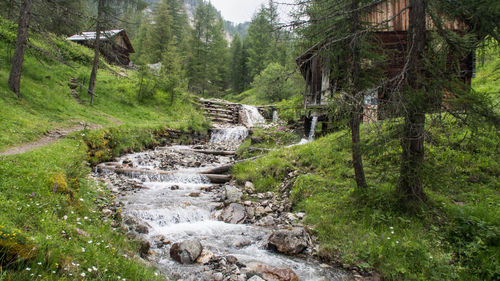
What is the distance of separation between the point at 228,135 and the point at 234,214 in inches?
554

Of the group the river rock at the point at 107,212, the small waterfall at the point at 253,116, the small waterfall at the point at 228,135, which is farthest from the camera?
the small waterfall at the point at 253,116

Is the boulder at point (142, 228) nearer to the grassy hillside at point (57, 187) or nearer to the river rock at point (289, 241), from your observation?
the grassy hillside at point (57, 187)

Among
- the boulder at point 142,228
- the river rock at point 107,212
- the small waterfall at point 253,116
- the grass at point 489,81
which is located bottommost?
the boulder at point 142,228

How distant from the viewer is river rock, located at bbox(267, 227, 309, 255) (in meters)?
5.39

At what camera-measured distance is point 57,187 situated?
5.26 meters

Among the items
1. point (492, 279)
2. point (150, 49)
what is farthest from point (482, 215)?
point (150, 49)

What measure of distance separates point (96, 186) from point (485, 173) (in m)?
10.3

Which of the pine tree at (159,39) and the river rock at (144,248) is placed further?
the pine tree at (159,39)

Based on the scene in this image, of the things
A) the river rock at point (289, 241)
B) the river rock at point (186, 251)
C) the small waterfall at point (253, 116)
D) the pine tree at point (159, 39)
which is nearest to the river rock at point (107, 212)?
the river rock at point (186, 251)

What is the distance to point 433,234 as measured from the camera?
4.97m

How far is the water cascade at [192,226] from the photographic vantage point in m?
4.78

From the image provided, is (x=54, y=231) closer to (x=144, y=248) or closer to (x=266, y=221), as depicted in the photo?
(x=144, y=248)

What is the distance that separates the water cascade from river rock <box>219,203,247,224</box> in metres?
0.20

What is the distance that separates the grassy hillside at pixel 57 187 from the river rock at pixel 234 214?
260cm
